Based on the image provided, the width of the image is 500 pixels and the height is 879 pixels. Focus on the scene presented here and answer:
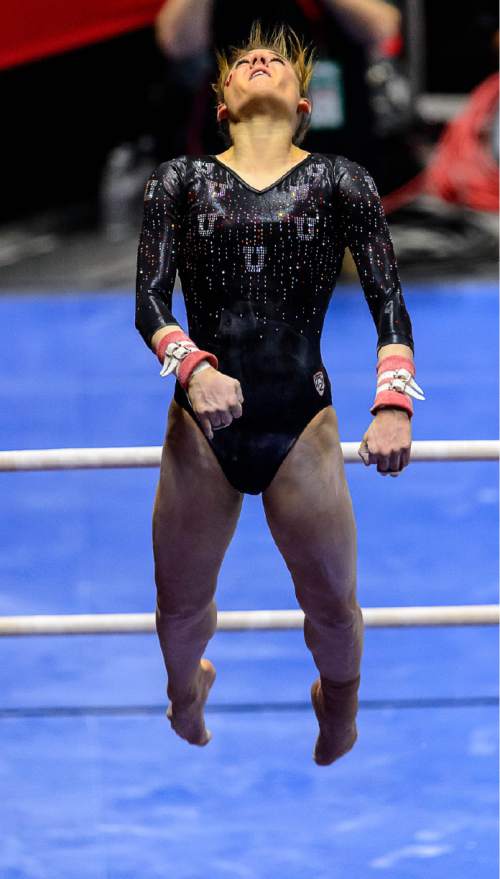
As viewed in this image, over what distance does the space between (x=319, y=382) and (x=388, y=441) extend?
22cm

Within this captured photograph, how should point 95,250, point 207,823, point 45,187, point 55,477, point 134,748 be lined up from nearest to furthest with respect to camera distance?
point 207,823 < point 134,748 < point 55,477 < point 95,250 < point 45,187

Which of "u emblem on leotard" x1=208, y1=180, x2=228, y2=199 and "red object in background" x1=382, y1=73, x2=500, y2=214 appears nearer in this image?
"u emblem on leotard" x1=208, y1=180, x2=228, y2=199

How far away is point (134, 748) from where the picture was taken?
11.0ft

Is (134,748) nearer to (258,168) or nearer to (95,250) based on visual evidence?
(258,168)

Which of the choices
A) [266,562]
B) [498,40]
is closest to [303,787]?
[266,562]

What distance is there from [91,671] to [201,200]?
1826 mm

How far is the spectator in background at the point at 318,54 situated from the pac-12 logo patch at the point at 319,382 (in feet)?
2.16

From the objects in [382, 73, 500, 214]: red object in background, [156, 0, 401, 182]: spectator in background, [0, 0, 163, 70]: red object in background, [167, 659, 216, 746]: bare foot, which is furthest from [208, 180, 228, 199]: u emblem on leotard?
[382, 73, 500, 214]: red object in background

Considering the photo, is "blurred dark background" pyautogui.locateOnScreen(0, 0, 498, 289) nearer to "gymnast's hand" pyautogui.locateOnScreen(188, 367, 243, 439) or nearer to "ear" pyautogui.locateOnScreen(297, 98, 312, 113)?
"ear" pyautogui.locateOnScreen(297, 98, 312, 113)

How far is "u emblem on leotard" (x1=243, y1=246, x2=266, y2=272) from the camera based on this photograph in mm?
2256

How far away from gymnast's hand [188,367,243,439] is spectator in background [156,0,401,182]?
0.81 meters

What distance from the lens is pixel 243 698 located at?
11.8 ft

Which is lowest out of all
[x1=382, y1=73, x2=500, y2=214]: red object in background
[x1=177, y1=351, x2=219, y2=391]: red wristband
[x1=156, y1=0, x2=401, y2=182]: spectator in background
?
[x1=177, y1=351, x2=219, y2=391]: red wristband

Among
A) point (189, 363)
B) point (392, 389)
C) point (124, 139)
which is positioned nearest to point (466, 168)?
point (124, 139)
